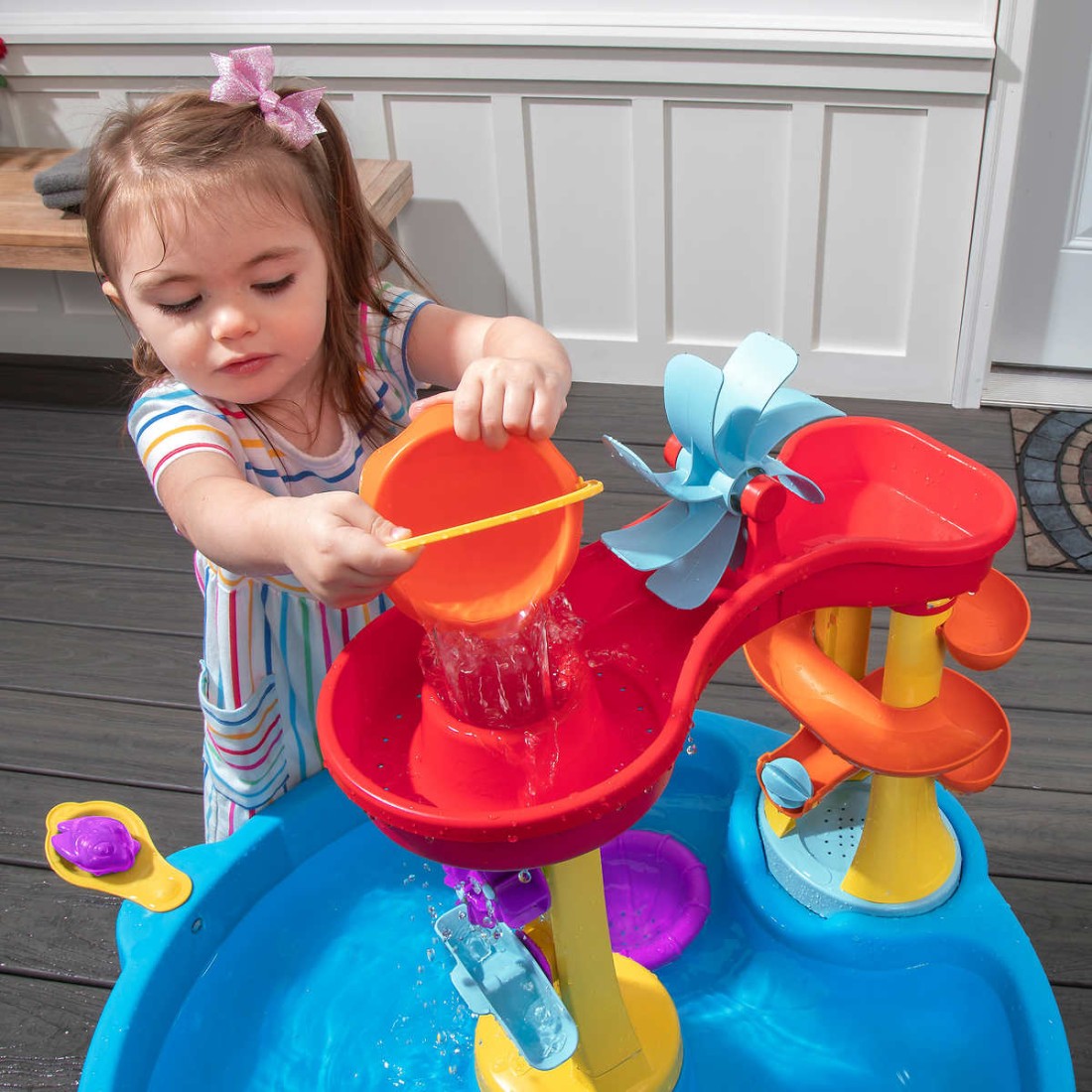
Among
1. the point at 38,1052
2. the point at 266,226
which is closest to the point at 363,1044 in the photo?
the point at 38,1052

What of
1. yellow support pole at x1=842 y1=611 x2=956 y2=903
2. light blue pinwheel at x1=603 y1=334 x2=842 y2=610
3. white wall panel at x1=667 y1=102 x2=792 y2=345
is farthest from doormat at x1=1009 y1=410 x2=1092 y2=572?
light blue pinwheel at x1=603 y1=334 x2=842 y2=610

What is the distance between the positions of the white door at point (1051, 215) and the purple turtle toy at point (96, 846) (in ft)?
6.06

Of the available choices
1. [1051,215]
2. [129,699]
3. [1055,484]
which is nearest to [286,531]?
[129,699]

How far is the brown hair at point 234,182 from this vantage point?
893mm

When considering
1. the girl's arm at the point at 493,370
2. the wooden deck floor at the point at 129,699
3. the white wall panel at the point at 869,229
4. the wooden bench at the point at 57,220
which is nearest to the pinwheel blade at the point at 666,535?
the girl's arm at the point at 493,370

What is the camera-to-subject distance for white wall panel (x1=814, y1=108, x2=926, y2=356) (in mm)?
2164

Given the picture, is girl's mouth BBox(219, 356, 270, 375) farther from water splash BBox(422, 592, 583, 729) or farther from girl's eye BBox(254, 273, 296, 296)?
water splash BBox(422, 592, 583, 729)

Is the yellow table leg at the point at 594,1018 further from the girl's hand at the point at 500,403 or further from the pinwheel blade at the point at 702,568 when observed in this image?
the girl's hand at the point at 500,403

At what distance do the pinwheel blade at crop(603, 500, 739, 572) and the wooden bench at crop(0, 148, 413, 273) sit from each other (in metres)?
1.39

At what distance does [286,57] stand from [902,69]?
3.75 feet

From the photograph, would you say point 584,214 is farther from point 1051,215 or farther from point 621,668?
point 621,668

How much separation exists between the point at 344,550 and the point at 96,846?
59cm

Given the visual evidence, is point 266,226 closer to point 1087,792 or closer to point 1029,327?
point 1087,792

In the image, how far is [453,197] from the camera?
2439 millimetres
